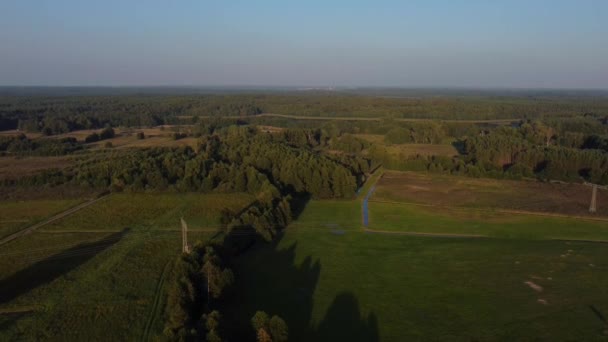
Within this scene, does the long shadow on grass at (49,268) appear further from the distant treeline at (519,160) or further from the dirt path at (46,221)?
the distant treeline at (519,160)

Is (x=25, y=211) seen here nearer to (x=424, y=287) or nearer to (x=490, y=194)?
(x=424, y=287)

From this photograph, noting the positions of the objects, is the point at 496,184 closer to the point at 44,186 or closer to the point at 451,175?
the point at 451,175

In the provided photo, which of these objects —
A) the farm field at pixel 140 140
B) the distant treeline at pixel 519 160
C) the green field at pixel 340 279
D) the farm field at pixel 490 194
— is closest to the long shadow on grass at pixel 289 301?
the green field at pixel 340 279

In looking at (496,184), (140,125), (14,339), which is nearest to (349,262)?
(14,339)

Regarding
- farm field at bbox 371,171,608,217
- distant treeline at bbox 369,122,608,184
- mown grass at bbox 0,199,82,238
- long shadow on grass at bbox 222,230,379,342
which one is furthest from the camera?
distant treeline at bbox 369,122,608,184

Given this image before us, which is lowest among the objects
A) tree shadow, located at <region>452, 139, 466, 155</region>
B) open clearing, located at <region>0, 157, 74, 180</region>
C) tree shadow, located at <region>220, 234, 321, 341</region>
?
tree shadow, located at <region>220, 234, 321, 341</region>

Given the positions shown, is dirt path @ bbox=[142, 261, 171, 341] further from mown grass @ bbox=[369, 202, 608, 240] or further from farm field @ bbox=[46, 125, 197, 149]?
farm field @ bbox=[46, 125, 197, 149]

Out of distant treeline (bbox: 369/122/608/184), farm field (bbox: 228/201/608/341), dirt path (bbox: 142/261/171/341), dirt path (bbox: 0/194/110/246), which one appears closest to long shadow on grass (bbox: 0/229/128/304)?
dirt path (bbox: 0/194/110/246)
